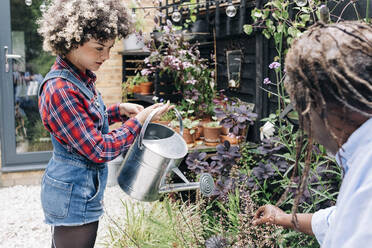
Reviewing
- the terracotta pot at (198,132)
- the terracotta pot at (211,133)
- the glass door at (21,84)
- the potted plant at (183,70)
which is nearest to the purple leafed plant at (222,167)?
the terracotta pot at (211,133)

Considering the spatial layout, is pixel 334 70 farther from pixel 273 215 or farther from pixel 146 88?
pixel 146 88

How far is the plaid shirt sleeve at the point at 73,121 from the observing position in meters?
1.47

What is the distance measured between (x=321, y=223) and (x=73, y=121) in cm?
91

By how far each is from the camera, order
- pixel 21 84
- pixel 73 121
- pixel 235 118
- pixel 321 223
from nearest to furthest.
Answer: pixel 321 223
pixel 73 121
pixel 235 118
pixel 21 84

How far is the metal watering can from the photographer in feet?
5.67

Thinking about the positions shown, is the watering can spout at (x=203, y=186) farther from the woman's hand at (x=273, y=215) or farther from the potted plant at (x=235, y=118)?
the potted plant at (x=235, y=118)

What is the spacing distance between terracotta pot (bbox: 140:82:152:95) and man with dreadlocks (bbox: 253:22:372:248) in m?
3.83

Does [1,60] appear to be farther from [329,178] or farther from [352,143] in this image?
[352,143]

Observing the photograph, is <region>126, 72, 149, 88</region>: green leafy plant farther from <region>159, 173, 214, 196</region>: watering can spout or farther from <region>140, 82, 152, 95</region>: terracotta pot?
<region>159, 173, 214, 196</region>: watering can spout

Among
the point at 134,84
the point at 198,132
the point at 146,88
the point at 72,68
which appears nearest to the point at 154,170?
the point at 72,68

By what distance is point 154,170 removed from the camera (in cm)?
175

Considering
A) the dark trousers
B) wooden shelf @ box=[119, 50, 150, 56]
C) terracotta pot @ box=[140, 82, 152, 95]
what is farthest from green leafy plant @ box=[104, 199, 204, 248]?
wooden shelf @ box=[119, 50, 150, 56]

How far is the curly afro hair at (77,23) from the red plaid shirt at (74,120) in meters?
0.09

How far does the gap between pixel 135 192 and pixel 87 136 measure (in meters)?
0.43
